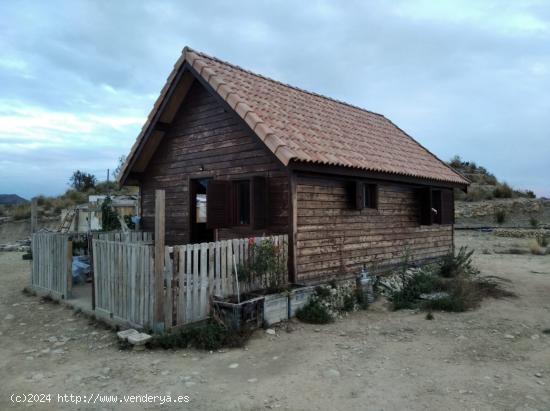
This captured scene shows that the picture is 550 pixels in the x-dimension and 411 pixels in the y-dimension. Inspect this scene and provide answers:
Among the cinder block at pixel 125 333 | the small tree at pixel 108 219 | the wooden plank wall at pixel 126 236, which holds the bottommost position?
the cinder block at pixel 125 333

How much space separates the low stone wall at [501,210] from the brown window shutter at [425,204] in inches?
744

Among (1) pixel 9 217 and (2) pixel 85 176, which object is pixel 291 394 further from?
(2) pixel 85 176

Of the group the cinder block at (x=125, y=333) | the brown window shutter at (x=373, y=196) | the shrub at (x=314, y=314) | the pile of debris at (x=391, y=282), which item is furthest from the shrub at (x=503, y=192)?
the cinder block at (x=125, y=333)

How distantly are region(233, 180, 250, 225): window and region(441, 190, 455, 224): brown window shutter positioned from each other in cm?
676

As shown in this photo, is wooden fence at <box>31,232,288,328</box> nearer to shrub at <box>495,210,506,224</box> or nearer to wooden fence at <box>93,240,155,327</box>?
wooden fence at <box>93,240,155,327</box>

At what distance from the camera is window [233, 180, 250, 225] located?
8.88 metres

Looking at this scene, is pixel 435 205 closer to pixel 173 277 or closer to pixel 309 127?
pixel 309 127

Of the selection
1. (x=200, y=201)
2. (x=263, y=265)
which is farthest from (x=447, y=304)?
(x=200, y=201)

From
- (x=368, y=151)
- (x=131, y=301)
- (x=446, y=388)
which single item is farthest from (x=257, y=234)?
(x=446, y=388)

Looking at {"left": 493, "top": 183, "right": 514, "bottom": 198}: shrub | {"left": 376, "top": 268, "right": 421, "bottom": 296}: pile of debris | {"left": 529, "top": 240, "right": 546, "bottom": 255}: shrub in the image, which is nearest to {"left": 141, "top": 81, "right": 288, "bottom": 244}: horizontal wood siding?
{"left": 376, "top": 268, "right": 421, "bottom": 296}: pile of debris

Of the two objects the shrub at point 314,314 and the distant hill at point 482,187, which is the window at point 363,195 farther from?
the distant hill at point 482,187

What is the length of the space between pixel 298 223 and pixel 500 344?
3853mm

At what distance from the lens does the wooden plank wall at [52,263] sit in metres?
9.02

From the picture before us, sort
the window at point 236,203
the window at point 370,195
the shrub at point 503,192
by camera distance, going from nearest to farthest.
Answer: the window at point 236,203, the window at point 370,195, the shrub at point 503,192
